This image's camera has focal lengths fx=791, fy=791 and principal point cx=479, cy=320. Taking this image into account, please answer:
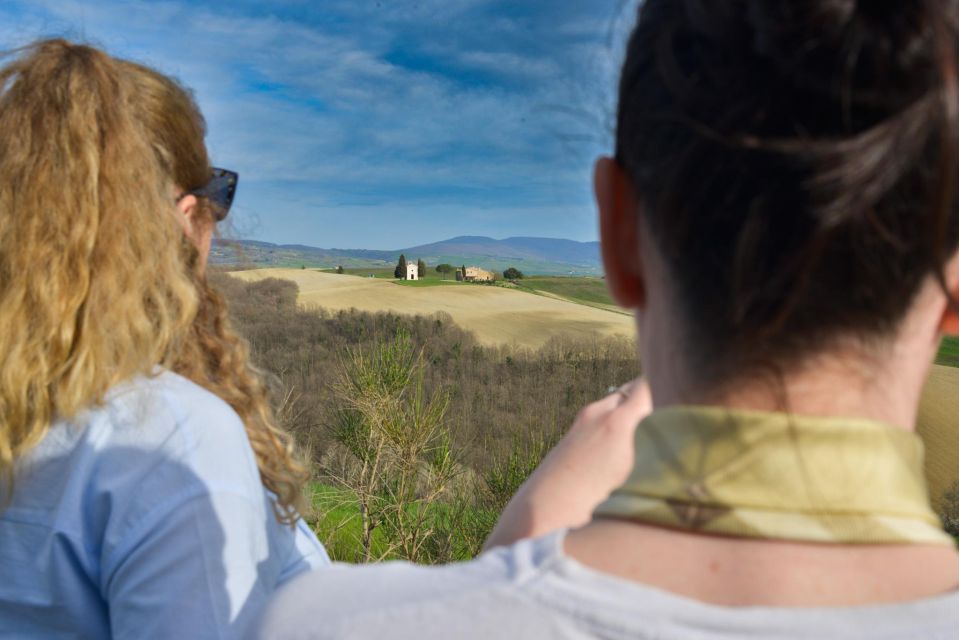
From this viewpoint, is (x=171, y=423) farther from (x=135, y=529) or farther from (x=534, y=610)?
(x=534, y=610)

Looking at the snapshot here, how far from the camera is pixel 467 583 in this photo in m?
0.72

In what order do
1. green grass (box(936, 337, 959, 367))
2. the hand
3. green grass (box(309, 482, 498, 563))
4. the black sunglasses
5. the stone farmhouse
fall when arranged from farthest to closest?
the stone farmhouse, green grass (box(936, 337, 959, 367)), green grass (box(309, 482, 498, 563)), the black sunglasses, the hand

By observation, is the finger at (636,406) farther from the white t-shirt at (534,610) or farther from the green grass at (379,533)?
the green grass at (379,533)

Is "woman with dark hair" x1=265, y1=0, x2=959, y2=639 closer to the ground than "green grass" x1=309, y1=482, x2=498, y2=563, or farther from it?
farther from it

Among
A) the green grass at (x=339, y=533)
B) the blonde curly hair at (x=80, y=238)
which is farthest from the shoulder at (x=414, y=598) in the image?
the green grass at (x=339, y=533)

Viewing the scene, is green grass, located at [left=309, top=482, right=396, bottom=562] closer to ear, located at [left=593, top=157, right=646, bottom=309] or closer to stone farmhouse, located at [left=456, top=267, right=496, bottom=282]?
ear, located at [left=593, top=157, right=646, bottom=309]

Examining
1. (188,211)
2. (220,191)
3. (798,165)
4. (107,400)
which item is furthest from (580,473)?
(220,191)

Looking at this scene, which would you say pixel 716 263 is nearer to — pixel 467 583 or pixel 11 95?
pixel 467 583

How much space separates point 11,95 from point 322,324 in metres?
30.5

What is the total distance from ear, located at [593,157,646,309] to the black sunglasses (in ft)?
4.16

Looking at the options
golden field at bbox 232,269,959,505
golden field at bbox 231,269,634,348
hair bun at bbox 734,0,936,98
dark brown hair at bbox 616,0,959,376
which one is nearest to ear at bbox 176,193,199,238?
dark brown hair at bbox 616,0,959,376

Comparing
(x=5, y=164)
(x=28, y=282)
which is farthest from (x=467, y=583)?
(x=5, y=164)

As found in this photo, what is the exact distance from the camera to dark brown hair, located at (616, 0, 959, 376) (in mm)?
632

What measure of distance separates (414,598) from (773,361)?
1.27 ft
